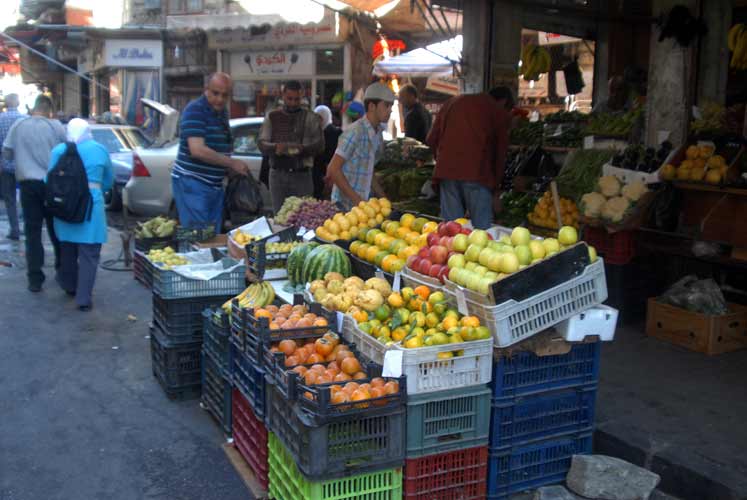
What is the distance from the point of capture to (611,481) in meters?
3.95

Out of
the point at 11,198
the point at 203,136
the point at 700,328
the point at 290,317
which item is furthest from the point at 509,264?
the point at 11,198

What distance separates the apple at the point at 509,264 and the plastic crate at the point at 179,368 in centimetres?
247

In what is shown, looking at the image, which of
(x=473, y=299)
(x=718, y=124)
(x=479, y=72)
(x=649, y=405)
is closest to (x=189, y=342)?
(x=473, y=299)

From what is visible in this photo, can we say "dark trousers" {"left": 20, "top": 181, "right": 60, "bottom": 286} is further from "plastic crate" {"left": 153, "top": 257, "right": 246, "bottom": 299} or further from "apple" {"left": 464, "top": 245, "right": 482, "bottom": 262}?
"apple" {"left": 464, "top": 245, "right": 482, "bottom": 262}

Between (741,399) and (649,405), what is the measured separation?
0.66 meters

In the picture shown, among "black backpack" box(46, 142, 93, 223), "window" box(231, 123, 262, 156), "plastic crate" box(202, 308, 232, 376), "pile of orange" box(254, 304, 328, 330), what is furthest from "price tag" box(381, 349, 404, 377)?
"window" box(231, 123, 262, 156)

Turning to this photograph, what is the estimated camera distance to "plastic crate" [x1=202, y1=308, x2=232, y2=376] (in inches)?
183

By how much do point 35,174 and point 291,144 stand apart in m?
2.88

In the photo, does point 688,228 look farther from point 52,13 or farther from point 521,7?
point 52,13

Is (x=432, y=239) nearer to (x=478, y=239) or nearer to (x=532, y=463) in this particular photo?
(x=478, y=239)

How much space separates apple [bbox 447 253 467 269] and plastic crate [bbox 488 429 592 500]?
99 centimetres

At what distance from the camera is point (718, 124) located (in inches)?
282

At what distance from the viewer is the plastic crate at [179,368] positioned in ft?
17.6

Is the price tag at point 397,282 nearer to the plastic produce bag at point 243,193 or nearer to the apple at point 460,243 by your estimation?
the apple at point 460,243
